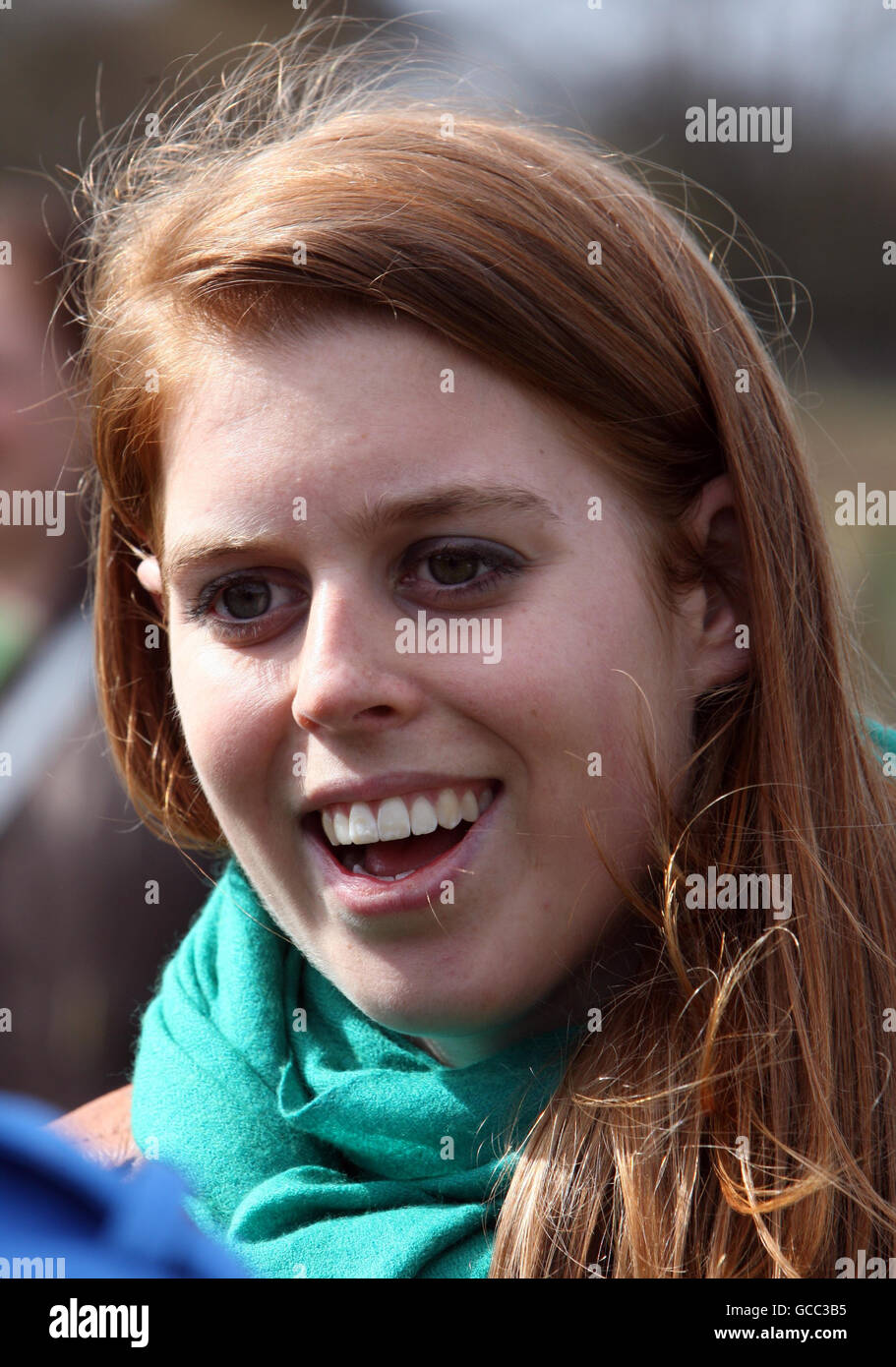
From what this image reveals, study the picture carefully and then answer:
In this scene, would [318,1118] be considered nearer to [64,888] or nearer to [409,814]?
[409,814]

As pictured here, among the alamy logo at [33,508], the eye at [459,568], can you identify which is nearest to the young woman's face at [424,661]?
the eye at [459,568]

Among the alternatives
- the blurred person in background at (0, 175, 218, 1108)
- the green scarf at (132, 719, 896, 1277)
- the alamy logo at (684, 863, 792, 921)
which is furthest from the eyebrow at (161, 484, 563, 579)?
the blurred person in background at (0, 175, 218, 1108)

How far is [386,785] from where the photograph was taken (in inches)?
49.8

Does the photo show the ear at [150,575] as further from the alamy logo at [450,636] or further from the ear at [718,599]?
the ear at [718,599]

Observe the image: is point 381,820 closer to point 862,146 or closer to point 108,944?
point 108,944

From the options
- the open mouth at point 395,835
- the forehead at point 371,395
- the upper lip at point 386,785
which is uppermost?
the forehead at point 371,395

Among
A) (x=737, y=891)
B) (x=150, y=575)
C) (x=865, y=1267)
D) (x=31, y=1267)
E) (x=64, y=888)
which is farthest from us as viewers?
(x=64, y=888)

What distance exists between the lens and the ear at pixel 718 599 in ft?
4.59

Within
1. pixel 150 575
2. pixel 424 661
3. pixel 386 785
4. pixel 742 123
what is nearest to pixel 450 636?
pixel 424 661

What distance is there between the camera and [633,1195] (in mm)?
1224

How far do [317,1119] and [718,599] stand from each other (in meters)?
0.75

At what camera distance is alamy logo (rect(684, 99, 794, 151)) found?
2.32 meters

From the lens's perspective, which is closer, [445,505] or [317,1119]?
[445,505]
